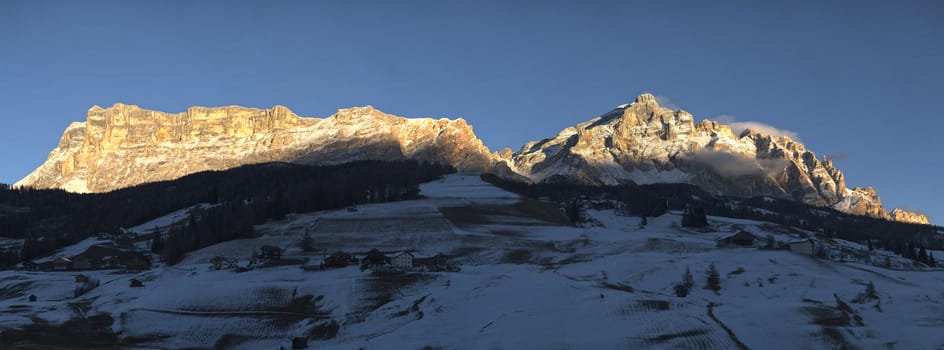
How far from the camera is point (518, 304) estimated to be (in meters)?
81.7

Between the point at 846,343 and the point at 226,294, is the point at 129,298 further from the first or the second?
the point at 846,343

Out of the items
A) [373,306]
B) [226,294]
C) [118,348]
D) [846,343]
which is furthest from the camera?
[226,294]

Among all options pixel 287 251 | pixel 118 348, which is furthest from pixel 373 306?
pixel 287 251

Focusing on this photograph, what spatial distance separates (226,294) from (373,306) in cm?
1732

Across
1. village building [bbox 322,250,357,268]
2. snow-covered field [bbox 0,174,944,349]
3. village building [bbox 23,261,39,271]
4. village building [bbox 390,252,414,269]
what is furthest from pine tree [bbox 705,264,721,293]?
village building [bbox 23,261,39,271]

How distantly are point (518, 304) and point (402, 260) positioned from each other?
35.2 metres

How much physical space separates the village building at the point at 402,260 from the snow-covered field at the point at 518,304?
6.74 m

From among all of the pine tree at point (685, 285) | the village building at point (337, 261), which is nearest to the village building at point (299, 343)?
the pine tree at point (685, 285)

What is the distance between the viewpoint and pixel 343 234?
152m

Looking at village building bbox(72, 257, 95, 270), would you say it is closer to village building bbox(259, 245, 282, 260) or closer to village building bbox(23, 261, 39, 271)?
village building bbox(23, 261, 39, 271)

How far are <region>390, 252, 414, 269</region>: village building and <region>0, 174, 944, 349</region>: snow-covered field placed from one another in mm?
6738

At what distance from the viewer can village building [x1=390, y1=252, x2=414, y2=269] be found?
113031 mm

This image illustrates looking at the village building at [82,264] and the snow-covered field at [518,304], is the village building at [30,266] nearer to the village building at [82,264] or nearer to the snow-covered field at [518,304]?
the village building at [82,264]

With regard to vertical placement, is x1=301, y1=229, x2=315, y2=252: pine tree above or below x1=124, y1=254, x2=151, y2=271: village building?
above
